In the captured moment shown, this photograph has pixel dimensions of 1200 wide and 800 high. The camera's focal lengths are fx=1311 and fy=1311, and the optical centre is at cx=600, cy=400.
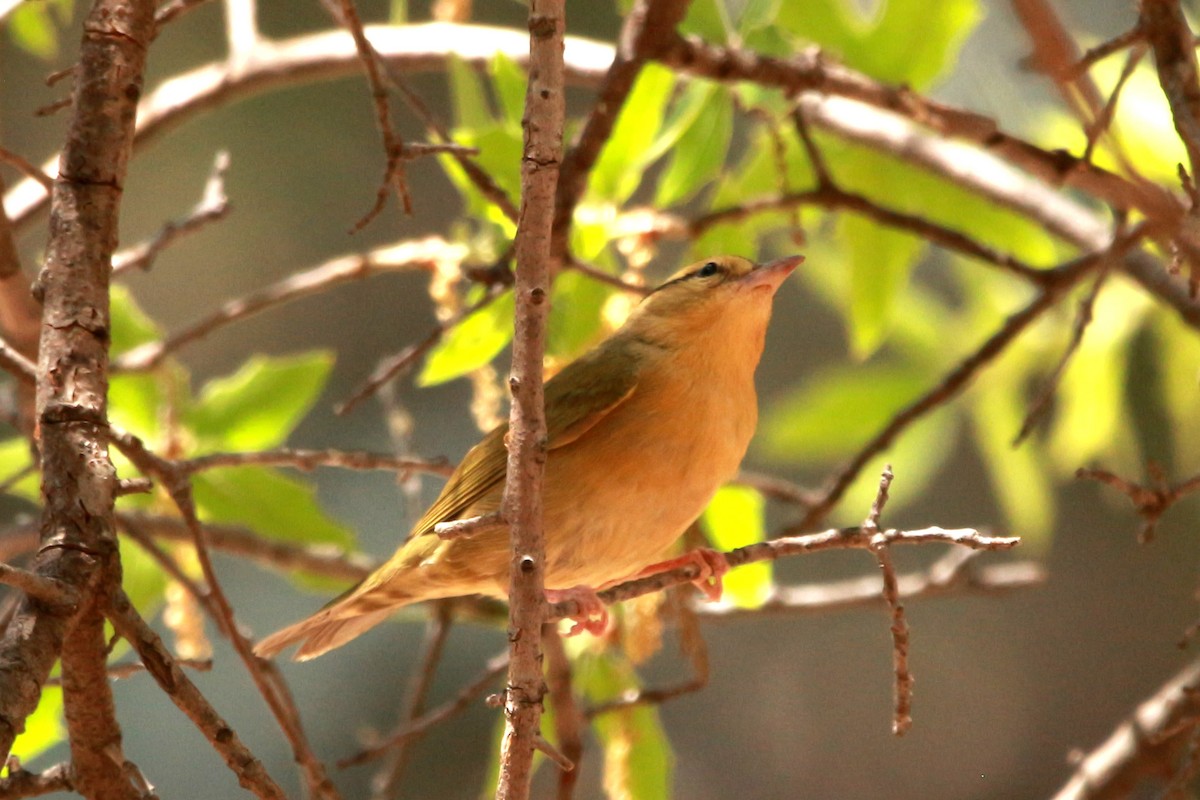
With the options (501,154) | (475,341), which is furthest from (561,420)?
(501,154)

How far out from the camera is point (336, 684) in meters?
7.15

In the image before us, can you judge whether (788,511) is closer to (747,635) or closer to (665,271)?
(747,635)

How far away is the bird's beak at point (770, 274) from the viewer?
321 cm

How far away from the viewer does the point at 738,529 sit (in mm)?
3447

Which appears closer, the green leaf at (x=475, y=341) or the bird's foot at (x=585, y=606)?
the bird's foot at (x=585, y=606)

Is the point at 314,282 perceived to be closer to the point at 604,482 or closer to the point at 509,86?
the point at 509,86

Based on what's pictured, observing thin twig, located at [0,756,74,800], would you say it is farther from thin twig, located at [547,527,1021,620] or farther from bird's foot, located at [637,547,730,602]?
bird's foot, located at [637,547,730,602]

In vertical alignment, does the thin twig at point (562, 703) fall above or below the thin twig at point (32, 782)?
above

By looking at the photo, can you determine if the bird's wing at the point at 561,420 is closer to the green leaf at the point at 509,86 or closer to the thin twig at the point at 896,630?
the green leaf at the point at 509,86

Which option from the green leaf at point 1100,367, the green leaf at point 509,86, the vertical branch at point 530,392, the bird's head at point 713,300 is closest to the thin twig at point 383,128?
the vertical branch at point 530,392

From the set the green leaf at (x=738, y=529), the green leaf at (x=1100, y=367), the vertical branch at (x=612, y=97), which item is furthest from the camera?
the green leaf at (x=1100, y=367)

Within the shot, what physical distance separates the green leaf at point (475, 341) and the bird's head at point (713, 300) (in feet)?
1.31

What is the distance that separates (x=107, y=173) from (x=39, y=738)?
1355mm

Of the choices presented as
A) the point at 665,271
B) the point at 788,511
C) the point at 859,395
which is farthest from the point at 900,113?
the point at 788,511
